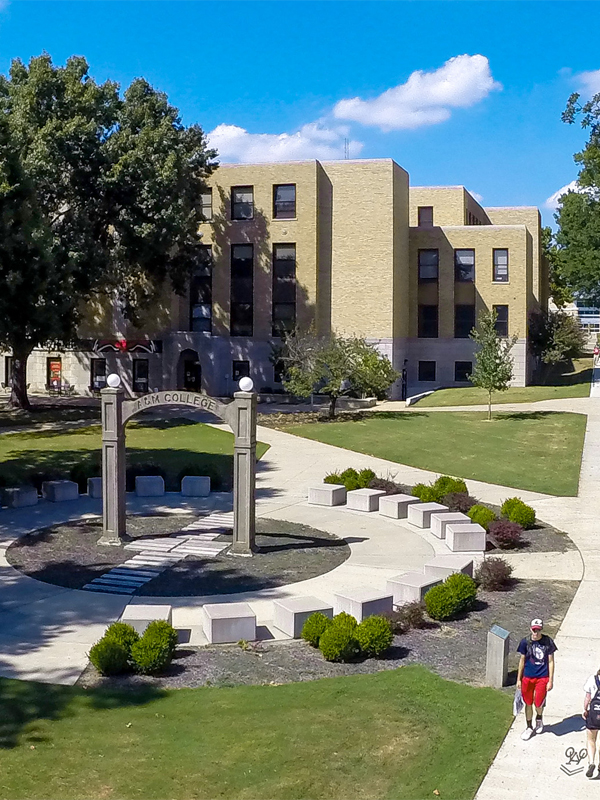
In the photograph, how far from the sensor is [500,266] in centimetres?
6191

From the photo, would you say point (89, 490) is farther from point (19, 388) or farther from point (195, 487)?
point (19, 388)

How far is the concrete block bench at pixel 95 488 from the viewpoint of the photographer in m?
25.2

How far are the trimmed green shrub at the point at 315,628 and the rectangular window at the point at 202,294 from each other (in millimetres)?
45854

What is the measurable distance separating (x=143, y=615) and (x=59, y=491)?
458 inches

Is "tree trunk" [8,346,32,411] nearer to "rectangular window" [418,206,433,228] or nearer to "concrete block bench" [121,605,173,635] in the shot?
"rectangular window" [418,206,433,228]

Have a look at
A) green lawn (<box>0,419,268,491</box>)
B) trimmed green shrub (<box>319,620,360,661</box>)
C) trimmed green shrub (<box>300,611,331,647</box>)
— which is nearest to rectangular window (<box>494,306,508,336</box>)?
green lawn (<box>0,419,268,491</box>)

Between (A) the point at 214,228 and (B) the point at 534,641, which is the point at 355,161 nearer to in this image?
(A) the point at 214,228

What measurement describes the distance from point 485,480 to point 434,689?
17.8 m

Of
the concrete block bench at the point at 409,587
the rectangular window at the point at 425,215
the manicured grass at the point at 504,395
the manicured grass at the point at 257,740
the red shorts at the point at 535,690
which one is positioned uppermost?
the rectangular window at the point at 425,215

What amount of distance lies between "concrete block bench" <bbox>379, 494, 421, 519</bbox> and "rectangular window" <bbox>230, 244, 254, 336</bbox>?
35728mm

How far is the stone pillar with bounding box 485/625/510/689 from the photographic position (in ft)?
38.9

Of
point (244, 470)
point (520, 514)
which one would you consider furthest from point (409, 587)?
point (520, 514)

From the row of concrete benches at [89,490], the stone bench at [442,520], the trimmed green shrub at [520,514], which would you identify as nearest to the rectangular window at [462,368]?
the row of concrete benches at [89,490]

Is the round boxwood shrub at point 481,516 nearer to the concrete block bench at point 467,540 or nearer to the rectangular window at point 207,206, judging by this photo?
the concrete block bench at point 467,540
